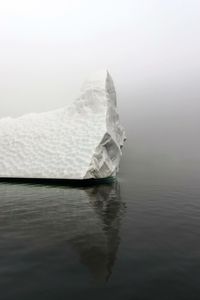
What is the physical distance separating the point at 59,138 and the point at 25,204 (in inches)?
452

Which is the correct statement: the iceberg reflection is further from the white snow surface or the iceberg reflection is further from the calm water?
the white snow surface

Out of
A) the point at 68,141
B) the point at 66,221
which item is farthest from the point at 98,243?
the point at 68,141

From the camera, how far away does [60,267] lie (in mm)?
12727

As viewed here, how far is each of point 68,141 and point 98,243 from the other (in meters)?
18.5

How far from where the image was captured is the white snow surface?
102 ft

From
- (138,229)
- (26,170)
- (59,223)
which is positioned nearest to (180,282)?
(138,229)

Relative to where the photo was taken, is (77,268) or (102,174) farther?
Answer: (102,174)

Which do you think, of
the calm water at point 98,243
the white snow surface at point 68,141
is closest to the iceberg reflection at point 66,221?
the calm water at point 98,243

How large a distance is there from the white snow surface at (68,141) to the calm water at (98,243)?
163cm

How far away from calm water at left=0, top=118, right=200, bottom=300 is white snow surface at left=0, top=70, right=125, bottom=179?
163 centimetres

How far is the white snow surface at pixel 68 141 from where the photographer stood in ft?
102

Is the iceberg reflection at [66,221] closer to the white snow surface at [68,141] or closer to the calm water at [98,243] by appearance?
the calm water at [98,243]

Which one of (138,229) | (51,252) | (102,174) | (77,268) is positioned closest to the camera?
(77,268)

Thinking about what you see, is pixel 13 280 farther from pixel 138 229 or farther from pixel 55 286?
pixel 138 229
